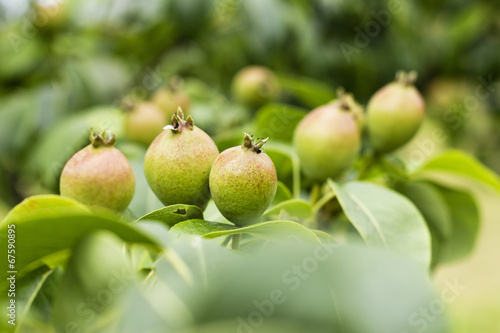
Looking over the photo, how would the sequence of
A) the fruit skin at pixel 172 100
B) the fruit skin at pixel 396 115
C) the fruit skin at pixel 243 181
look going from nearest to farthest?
the fruit skin at pixel 243 181, the fruit skin at pixel 396 115, the fruit skin at pixel 172 100

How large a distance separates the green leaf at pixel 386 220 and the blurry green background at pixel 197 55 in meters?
0.50

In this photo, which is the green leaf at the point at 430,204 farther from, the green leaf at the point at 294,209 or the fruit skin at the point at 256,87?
the fruit skin at the point at 256,87

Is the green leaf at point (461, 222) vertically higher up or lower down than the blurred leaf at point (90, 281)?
lower down

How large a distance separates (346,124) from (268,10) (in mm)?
1154

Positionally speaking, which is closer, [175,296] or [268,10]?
[175,296]

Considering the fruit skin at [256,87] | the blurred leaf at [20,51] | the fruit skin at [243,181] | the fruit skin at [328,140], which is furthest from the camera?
the blurred leaf at [20,51]

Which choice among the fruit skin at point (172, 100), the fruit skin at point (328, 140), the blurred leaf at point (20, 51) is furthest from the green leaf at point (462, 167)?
the blurred leaf at point (20, 51)

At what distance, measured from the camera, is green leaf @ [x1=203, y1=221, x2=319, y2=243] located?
519 millimetres

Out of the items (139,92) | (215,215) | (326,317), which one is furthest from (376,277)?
(139,92)

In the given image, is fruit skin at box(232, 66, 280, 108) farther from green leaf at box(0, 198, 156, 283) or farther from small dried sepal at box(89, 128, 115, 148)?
green leaf at box(0, 198, 156, 283)

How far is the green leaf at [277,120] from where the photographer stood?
106 centimetres

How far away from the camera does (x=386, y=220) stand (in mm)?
739

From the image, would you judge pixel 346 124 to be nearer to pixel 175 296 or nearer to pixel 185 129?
pixel 185 129

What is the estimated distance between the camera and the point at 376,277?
0.36 m
